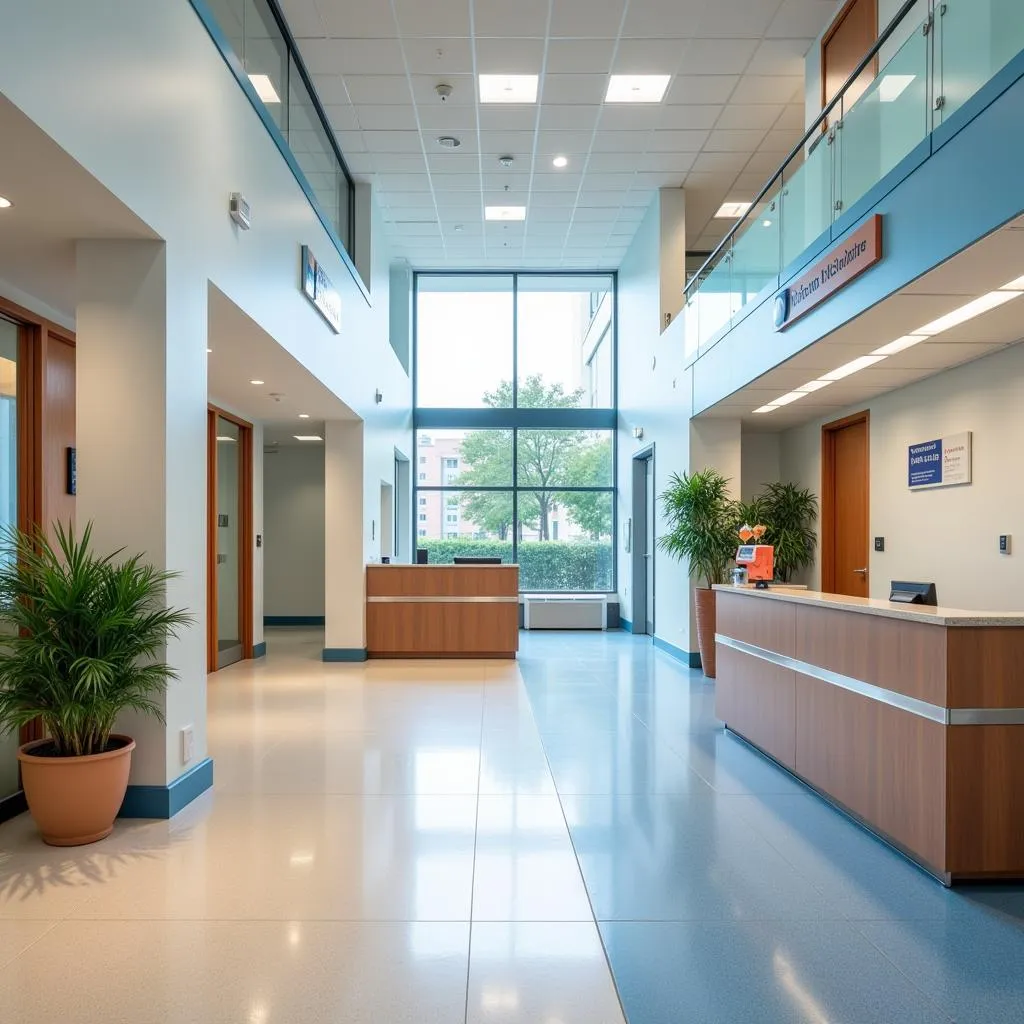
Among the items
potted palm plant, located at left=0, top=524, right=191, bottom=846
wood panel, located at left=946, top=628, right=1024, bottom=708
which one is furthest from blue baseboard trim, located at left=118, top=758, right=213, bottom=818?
wood panel, located at left=946, top=628, right=1024, bottom=708

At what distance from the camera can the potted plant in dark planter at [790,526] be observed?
28.5 ft

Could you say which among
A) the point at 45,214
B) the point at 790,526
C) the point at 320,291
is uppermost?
the point at 320,291

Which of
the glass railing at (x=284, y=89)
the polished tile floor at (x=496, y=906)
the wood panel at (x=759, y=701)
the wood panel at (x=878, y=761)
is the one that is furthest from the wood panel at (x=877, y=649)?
the glass railing at (x=284, y=89)

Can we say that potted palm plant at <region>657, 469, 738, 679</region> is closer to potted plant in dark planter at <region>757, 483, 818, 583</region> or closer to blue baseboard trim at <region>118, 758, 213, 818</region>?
potted plant in dark planter at <region>757, 483, 818, 583</region>

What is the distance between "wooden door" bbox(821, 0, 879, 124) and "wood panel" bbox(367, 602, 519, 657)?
602 cm

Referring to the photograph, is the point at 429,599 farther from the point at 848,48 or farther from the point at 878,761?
the point at 848,48

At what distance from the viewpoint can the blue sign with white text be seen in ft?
20.8

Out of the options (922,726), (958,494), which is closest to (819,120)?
(958,494)

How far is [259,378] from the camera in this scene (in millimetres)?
6934

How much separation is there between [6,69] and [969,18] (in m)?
4.11

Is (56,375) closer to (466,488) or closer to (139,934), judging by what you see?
(139,934)

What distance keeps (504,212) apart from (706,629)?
585 centimetres

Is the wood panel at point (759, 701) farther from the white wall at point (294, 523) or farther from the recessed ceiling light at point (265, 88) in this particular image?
the white wall at point (294, 523)

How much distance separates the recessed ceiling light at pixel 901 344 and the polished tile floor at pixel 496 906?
294 cm
